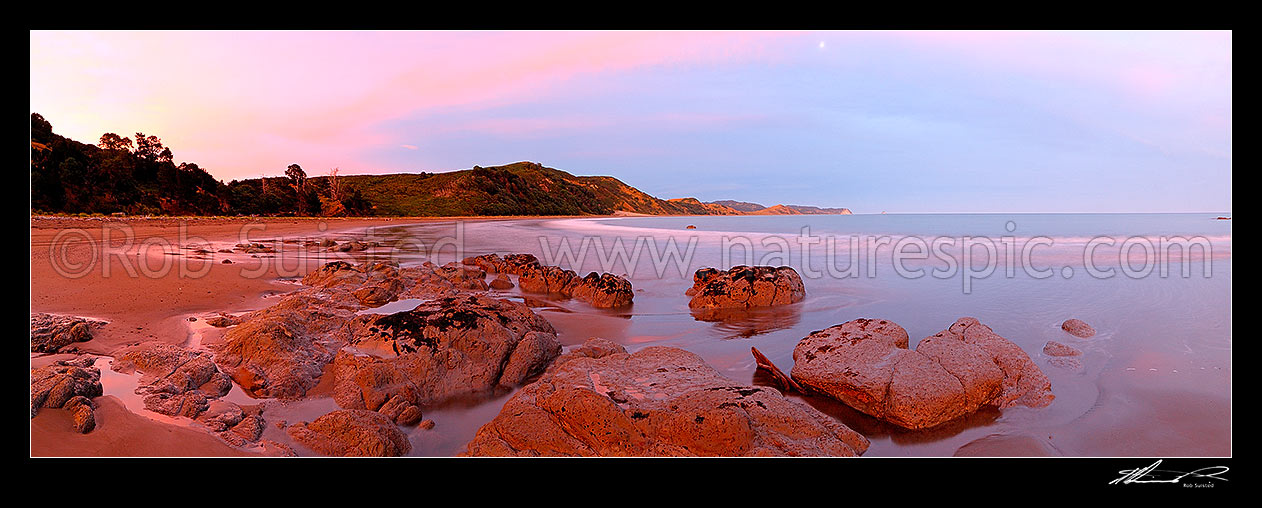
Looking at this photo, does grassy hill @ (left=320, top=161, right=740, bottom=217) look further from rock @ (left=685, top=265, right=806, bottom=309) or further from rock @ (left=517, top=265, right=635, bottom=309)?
rock @ (left=685, top=265, right=806, bottom=309)

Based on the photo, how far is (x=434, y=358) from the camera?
3861 mm

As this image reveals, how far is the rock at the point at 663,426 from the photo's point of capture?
2729mm

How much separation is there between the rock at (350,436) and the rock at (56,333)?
3.01 m

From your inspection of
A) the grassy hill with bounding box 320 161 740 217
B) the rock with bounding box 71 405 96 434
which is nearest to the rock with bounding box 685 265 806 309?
the rock with bounding box 71 405 96 434

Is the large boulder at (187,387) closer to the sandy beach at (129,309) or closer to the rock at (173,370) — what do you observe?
the rock at (173,370)

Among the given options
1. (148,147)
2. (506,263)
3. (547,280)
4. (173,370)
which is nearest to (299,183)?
(148,147)

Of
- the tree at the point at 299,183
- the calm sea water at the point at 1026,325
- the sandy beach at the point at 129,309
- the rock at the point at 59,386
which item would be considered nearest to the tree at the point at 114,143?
the tree at the point at 299,183

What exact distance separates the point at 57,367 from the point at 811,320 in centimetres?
747

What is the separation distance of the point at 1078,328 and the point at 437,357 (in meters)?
7.54

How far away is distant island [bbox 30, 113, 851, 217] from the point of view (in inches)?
953
